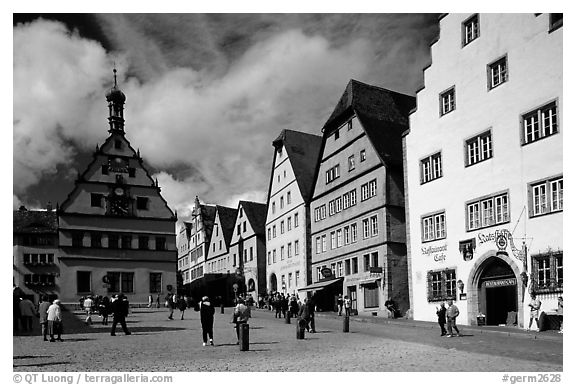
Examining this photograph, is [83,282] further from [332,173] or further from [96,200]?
[332,173]

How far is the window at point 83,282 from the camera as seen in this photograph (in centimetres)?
3512

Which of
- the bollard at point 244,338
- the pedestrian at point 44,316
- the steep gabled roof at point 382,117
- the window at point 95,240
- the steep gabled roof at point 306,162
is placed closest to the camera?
the bollard at point 244,338

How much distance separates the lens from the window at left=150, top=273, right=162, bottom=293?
39328 millimetres

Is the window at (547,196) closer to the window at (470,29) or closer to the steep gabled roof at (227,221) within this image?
the window at (470,29)

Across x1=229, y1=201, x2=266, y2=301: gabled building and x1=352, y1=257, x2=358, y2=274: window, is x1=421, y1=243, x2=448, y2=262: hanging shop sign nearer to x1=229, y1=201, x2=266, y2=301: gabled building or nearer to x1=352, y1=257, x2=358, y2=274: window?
x1=352, y1=257, x2=358, y2=274: window

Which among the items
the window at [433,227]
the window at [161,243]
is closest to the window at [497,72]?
the window at [433,227]

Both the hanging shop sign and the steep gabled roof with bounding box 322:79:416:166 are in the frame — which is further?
the steep gabled roof with bounding box 322:79:416:166

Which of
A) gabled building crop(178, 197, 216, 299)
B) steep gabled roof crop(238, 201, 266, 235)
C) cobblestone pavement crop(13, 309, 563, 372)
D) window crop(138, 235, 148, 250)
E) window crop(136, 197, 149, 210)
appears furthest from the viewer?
steep gabled roof crop(238, 201, 266, 235)

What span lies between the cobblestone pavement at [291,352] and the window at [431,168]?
6.63 metres

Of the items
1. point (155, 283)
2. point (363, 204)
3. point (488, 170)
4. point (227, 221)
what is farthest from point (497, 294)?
point (227, 221)

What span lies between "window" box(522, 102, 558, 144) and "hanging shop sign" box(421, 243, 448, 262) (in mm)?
5934

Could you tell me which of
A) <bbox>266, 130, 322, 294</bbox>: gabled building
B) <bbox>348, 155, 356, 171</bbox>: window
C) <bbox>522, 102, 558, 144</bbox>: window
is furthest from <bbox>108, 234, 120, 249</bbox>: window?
<bbox>522, 102, 558, 144</bbox>: window

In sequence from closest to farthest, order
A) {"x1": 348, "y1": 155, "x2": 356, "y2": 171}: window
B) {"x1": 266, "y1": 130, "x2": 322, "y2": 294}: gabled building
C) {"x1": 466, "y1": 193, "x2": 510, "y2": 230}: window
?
1. {"x1": 466, "y1": 193, "x2": 510, "y2": 230}: window
2. {"x1": 348, "y1": 155, "x2": 356, "y2": 171}: window
3. {"x1": 266, "y1": 130, "x2": 322, "y2": 294}: gabled building

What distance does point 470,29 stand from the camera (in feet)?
77.9
